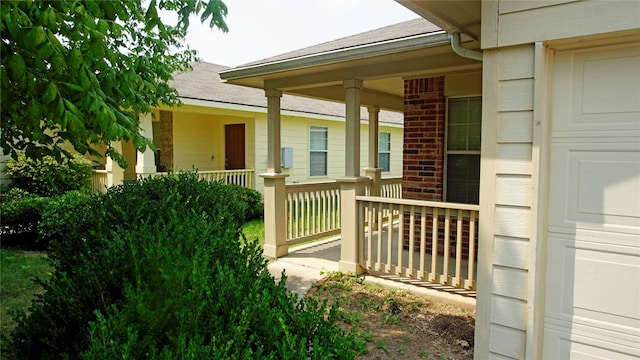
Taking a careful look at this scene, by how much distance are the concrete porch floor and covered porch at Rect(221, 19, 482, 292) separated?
100 millimetres

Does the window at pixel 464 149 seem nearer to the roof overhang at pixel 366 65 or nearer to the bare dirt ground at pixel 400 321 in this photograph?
the roof overhang at pixel 366 65

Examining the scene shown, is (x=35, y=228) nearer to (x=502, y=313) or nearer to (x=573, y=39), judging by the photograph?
(x=502, y=313)

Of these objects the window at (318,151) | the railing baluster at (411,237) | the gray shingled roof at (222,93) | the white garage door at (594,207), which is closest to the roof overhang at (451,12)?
the white garage door at (594,207)

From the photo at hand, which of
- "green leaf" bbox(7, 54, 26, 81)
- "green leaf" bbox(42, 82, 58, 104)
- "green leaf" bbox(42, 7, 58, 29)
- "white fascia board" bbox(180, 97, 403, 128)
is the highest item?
"white fascia board" bbox(180, 97, 403, 128)

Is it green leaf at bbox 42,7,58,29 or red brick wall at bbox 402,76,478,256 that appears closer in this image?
green leaf at bbox 42,7,58,29

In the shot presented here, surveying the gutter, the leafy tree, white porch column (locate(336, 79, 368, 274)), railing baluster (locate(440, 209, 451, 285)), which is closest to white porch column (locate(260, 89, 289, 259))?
white porch column (locate(336, 79, 368, 274))

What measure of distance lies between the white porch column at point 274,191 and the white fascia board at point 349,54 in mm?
513

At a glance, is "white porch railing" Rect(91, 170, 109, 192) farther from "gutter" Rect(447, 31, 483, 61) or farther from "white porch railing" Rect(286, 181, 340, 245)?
"gutter" Rect(447, 31, 483, 61)

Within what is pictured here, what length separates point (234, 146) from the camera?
41.7ft

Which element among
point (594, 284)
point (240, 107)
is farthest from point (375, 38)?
point (240, 107)

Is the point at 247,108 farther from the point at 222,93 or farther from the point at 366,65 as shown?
the point at 366,65

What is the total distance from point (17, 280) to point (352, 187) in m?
4.67

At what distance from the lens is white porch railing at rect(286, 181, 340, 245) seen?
6.91 meters

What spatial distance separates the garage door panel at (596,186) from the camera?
2.40 metres
